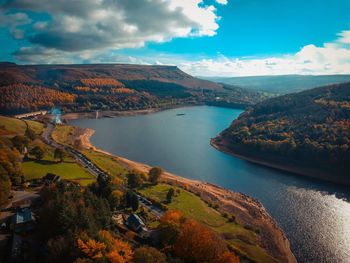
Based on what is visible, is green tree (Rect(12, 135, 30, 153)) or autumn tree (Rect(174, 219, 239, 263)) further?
green tree (Rect(12, 135, 30, 153))

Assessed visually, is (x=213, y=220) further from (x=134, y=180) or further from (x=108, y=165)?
(x=108, y=165)

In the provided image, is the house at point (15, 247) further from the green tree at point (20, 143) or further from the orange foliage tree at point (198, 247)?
the green tree at point (20, 143)

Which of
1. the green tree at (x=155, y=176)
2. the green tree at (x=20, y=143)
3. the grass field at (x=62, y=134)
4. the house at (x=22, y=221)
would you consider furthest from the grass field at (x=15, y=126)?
the house at (x=22, y=221)

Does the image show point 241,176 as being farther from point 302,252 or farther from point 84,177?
point 84,177

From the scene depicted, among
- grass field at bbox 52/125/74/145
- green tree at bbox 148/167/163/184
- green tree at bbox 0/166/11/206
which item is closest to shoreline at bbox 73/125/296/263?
green tree at bbox 148/167/163/184

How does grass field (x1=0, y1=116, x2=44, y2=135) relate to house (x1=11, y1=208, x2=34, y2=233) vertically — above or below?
above

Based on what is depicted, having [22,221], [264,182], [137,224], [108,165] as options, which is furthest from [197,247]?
[264,182]

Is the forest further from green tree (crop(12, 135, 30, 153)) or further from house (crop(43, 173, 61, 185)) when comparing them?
green tree (crop(12, 135, 30, 153))
